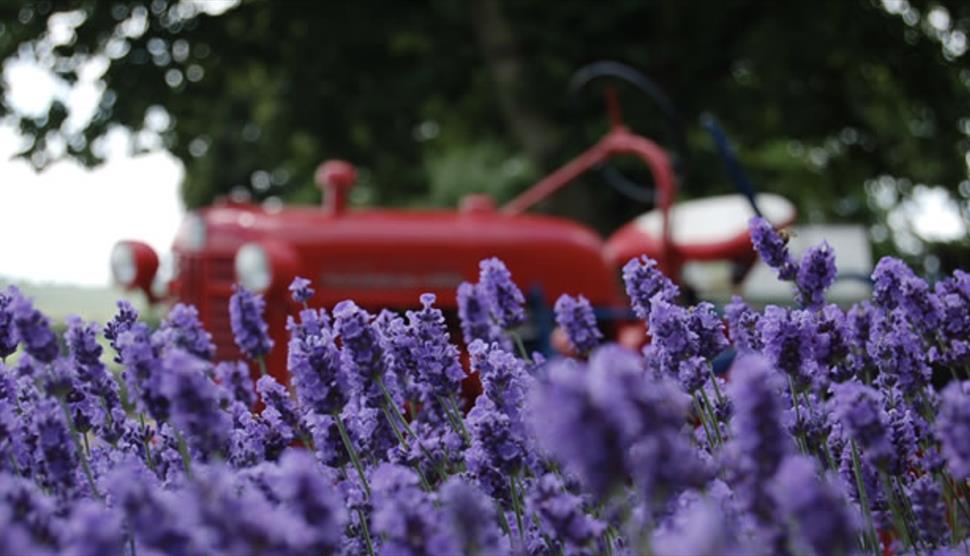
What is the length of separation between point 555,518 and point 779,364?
0.52 m

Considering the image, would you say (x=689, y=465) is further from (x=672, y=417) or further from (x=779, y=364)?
(x=779, y=364)

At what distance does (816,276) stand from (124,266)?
14.8ft

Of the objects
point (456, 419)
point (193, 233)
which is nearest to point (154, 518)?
point (456, 419)

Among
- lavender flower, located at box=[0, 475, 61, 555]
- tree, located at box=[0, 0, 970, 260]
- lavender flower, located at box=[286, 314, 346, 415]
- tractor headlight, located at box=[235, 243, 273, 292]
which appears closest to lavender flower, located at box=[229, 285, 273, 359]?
lavender flower, located at box=[286, 314, 346, 415]

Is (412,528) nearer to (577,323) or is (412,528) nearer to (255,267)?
(577,323)

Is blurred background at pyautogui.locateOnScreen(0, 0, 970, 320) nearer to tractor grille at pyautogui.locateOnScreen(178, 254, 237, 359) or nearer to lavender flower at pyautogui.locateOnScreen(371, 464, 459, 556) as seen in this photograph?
tractor grille at pyautogui.locateOnScreen(178, 254, 237, 359)

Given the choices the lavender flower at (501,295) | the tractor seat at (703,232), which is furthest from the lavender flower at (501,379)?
the tractor seat at (703,232)

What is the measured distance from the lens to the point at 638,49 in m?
11.7

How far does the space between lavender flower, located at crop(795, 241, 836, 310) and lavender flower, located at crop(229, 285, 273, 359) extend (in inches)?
32.5

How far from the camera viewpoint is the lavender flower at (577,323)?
2.10m

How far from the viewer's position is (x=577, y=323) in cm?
212

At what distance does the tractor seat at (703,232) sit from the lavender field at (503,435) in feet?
14.4

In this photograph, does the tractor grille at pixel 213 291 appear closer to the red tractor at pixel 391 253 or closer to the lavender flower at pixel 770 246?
the red tractor at pixel 391 253

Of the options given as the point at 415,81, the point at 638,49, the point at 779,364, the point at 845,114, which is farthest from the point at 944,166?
the point at 779,364
